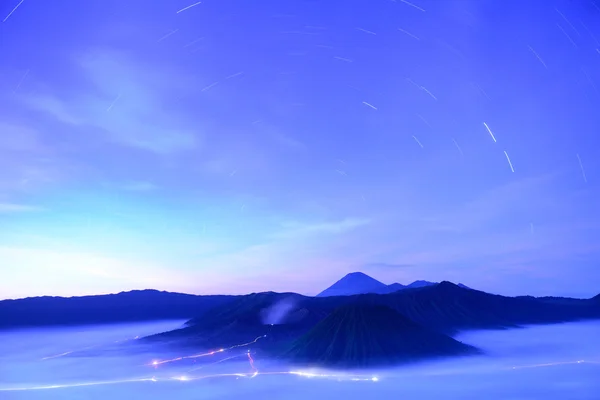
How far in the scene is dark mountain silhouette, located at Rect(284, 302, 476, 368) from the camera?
473 ft

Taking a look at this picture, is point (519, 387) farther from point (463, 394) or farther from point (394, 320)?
point (394, 320)

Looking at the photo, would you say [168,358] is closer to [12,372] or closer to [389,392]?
[12,372]

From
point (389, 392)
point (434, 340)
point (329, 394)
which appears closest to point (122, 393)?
point (329, 394)

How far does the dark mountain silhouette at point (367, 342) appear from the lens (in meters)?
144

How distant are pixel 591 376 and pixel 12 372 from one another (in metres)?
199

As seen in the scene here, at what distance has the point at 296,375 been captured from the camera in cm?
13625

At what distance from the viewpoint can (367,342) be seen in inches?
5827

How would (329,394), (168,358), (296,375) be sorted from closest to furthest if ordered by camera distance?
(329,394)
(296,375)
(168,358)

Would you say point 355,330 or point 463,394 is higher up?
point 355,330

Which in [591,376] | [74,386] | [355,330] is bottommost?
[591,376]

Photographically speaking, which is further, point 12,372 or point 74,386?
point 12,372

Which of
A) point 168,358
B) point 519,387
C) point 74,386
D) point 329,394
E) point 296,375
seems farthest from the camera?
point 168,358

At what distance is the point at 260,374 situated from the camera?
142875 mm

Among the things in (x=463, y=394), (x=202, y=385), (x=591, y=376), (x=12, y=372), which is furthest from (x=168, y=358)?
(x=591, y=376)
